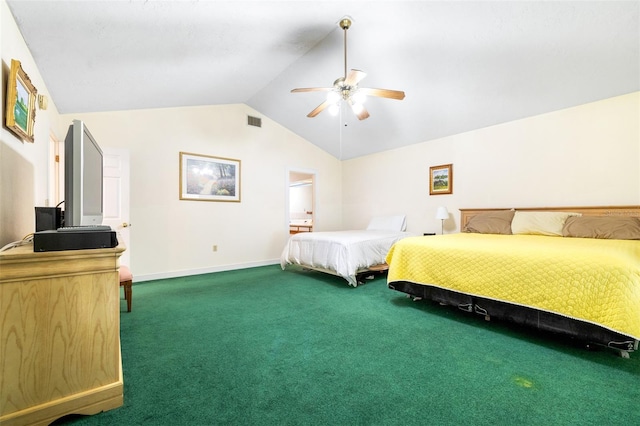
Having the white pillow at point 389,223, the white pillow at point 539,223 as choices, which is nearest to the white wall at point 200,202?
the white pillow at point 389,223

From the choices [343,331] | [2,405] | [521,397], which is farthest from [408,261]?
[2,405]

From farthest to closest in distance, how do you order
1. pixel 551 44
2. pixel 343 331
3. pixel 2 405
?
pixel 551 44 < pixel 343 331 < pixel 2 405

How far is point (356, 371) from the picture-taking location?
1.64 meters

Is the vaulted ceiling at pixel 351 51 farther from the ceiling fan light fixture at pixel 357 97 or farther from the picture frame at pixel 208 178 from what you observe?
the picture frame at pixel 208 178

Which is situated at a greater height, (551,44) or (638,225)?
Answer: (551,44)

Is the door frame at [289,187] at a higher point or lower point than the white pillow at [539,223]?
higher

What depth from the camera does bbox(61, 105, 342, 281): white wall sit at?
3.96m

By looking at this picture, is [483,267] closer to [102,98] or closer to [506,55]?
[506,55]

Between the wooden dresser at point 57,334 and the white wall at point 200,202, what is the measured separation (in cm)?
305

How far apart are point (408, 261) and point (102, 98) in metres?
3.92

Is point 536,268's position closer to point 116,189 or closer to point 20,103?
point 20,103

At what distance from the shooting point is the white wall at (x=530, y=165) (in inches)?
123

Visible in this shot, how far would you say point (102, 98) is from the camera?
3225mm

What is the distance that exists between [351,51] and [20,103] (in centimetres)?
304
